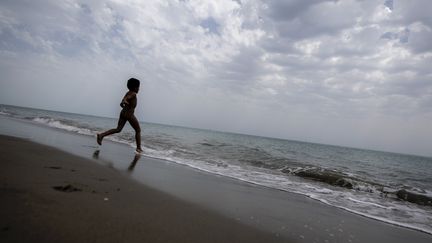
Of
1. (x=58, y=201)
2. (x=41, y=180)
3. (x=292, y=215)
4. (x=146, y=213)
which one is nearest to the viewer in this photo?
(x=58, y=201)

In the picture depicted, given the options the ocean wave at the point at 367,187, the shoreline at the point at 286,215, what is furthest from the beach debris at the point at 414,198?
the shoreline at the point at 286,215

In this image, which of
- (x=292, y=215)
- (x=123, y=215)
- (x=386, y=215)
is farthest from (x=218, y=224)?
(x=386, y=215)

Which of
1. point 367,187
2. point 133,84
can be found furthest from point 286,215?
point 367,187

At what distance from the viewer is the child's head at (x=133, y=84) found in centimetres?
755

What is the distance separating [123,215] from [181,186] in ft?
7.40

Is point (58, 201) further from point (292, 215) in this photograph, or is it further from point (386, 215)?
point (386, 215)

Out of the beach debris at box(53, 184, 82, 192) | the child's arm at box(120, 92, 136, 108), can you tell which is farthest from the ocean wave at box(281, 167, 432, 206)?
the beach debris at box(53, 184, 82, 192)

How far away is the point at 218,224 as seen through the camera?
116 inches

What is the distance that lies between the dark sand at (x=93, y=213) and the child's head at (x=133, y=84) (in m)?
3.96

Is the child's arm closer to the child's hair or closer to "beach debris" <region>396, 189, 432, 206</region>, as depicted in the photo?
the child's hair

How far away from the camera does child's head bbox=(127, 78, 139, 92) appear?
7549mm

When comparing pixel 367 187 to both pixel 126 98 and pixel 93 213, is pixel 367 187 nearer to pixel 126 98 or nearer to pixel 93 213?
pixel 126 98

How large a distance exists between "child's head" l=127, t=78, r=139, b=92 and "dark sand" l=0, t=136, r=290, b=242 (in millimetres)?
3958

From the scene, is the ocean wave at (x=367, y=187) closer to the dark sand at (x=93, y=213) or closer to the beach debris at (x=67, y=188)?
the dark sand at (x=93, y=213)
